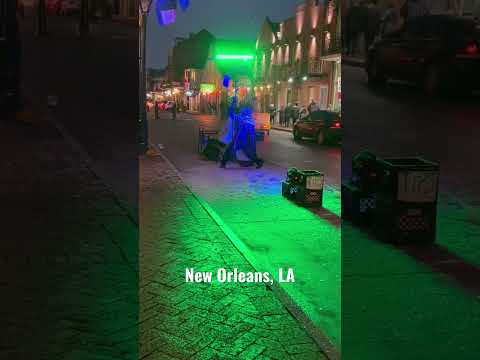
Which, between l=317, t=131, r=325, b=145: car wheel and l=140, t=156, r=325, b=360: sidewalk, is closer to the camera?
l=140, t=156, r=325, b=360: sidewalk

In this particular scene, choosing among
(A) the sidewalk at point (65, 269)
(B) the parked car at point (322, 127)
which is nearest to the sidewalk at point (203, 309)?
(A) the sidewalk at point (65, 269)

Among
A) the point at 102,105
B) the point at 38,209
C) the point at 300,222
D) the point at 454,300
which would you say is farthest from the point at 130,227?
the point at 102,105

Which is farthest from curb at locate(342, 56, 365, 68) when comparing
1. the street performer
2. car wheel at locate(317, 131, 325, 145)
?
car wheel at locate(317, 131, 325, 145)

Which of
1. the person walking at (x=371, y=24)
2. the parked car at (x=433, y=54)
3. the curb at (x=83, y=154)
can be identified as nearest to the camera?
the curb at (x=83, y=154)

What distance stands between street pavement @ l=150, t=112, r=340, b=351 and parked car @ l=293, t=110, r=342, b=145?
20.1 ft

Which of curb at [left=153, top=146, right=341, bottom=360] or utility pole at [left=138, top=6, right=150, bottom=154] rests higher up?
utility pole at [left=138, top=6, right=150, bottom=154]

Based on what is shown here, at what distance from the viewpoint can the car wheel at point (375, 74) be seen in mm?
11828

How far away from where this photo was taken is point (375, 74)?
12016 millimetres

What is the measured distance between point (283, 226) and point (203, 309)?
3167 millimetres

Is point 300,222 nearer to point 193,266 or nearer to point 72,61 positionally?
point 193,266

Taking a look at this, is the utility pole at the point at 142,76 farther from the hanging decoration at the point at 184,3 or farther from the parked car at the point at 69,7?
the parked car at the point at 69,7

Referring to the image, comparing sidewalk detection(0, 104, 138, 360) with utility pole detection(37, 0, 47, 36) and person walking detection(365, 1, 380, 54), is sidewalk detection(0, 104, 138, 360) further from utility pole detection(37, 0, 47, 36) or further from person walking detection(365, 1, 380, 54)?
utility pole detection(37, 0, 47, 36)

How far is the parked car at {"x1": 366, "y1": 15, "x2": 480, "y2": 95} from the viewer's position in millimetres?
10500

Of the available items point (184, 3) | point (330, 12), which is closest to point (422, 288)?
point (184, 3)
